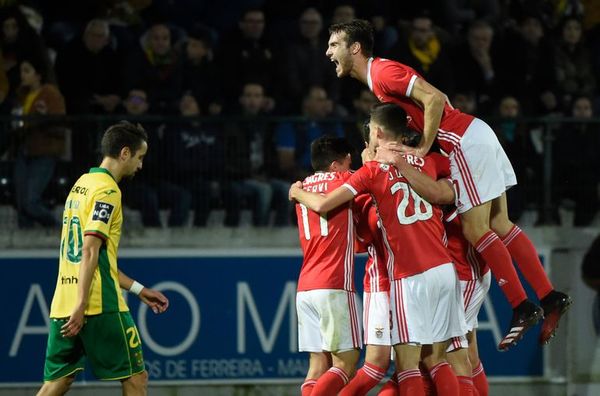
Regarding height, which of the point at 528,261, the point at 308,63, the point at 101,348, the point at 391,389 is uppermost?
the point at 308,63

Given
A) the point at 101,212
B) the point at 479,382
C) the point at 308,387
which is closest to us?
the point at 101,212

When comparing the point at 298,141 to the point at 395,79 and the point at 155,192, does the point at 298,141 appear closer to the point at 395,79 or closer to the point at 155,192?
the point at 155,192

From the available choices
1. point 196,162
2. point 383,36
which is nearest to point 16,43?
point 196,162

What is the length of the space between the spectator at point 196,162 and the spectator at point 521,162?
2417 mm

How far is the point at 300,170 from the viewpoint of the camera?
10.6 meters

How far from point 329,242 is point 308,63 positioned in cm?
436

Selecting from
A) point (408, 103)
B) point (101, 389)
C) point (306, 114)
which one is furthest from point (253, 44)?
point (408, 103)

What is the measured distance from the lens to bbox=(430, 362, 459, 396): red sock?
7.43m

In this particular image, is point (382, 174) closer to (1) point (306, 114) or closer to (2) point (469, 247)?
(2) point (469, 247)

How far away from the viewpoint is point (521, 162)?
429 inches

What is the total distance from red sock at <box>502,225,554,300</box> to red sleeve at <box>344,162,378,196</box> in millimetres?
1145

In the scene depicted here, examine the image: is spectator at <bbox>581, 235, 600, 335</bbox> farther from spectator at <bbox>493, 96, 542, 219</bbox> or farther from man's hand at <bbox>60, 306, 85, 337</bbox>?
man's hand at <bbox>60, 306, 85, 337</bbox>

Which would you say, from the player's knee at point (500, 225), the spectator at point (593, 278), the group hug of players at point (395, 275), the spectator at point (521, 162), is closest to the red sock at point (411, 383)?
the group hug of players at point (395, 275)

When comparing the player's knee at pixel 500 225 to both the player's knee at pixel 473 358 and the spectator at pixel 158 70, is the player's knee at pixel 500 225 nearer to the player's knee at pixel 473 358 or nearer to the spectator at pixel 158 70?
the player's knee at pixel 473 358
